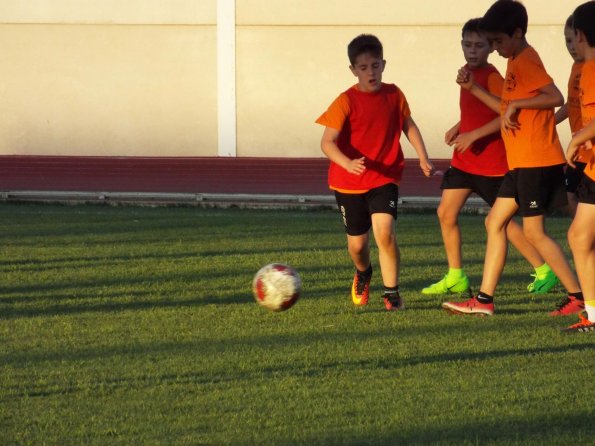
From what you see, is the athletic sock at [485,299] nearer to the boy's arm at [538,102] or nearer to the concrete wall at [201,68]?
the boy's arm at [538,102]

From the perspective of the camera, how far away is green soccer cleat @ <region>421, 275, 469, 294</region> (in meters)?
10.3

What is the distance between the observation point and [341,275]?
37.4ft

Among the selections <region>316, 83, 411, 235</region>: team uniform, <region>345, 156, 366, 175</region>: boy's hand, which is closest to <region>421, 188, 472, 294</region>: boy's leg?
<region>316, 83, 411, 235</region>: team uniform

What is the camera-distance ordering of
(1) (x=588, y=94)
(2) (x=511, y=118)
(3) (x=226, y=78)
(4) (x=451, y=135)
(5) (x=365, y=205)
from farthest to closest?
(3) (x=226, y=78) < (4) (x=451, y=135) < (5) (x=365, y=205) < (2) (x=511, y=118) < (1) (x=588, y=94)

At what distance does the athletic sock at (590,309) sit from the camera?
8406 mm

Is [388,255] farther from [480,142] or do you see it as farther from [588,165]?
[588,165]

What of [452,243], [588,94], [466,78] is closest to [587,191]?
[588,94]

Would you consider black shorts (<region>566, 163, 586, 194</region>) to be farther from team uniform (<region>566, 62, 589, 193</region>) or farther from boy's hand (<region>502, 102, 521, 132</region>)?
boy's hand (<region>502, 102, 521, 132</region>)

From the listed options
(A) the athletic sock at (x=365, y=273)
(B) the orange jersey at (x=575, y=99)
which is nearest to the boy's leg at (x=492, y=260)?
(A) the athletic sock at (x=365, y=273)

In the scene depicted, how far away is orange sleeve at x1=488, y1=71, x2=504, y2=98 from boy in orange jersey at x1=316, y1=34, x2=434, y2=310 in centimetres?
62

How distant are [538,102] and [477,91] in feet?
2.38

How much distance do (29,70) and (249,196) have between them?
670 centimetres

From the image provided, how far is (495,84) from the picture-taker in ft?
32.2

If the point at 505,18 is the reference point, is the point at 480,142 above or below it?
below
